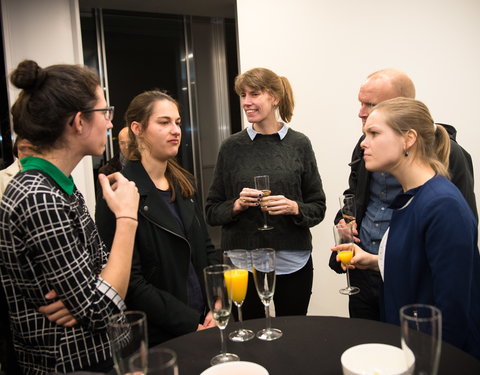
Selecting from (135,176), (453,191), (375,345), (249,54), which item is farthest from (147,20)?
(375,345)

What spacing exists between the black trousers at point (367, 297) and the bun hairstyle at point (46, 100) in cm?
179

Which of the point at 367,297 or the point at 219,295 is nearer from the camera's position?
the point at 219,295

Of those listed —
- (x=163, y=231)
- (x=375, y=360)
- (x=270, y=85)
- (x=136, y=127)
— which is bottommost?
(x=375, y=360)

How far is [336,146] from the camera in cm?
414

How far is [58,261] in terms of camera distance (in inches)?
51.9

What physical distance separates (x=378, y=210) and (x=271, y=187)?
64 centimetres

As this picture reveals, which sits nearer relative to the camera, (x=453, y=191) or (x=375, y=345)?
(x=375, y=345)

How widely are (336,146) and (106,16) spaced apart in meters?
2.61

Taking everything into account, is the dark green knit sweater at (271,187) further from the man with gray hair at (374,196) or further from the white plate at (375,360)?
the white plate at (375,360)

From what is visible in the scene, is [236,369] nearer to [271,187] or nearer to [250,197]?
[250,197]

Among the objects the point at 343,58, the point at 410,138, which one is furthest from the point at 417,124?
the point at 343,58

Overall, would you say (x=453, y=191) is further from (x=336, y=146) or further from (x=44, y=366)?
(x=336, y=146)

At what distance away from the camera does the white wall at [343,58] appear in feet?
12.9

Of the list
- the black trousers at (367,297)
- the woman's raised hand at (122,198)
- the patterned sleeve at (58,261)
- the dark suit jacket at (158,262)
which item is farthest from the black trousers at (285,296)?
the patterned sleeve at (58,261)
